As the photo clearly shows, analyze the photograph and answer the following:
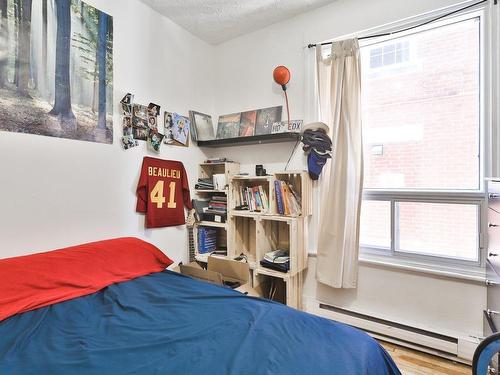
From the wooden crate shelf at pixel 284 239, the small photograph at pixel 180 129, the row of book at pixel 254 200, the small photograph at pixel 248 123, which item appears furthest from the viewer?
the small photograph at pixel 248 123

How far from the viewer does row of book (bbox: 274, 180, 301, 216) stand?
2.29 metres

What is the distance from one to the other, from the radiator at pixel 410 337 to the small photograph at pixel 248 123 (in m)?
1.72

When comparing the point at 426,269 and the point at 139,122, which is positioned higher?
the point at 139,122

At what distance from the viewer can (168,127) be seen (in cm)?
255

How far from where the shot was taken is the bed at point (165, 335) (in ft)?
3.28

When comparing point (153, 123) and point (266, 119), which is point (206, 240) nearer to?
point (153, 123)

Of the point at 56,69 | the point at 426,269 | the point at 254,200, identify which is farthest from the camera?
the point at 254,200

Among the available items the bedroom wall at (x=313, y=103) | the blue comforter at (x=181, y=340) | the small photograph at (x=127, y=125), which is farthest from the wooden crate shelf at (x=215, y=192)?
the blue comforter at (x=181, y=340)

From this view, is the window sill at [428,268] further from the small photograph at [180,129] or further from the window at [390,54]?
the small photograph at [180,129]

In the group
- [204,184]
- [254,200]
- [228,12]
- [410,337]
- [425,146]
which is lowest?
[410,337]

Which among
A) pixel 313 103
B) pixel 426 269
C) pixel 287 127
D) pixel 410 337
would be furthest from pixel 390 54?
pixel 410 337

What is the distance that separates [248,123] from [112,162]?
131cm

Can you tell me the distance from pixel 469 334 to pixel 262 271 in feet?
4.78

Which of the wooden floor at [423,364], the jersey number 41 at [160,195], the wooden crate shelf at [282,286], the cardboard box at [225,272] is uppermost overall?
the jersey number 41 at [160,195]
